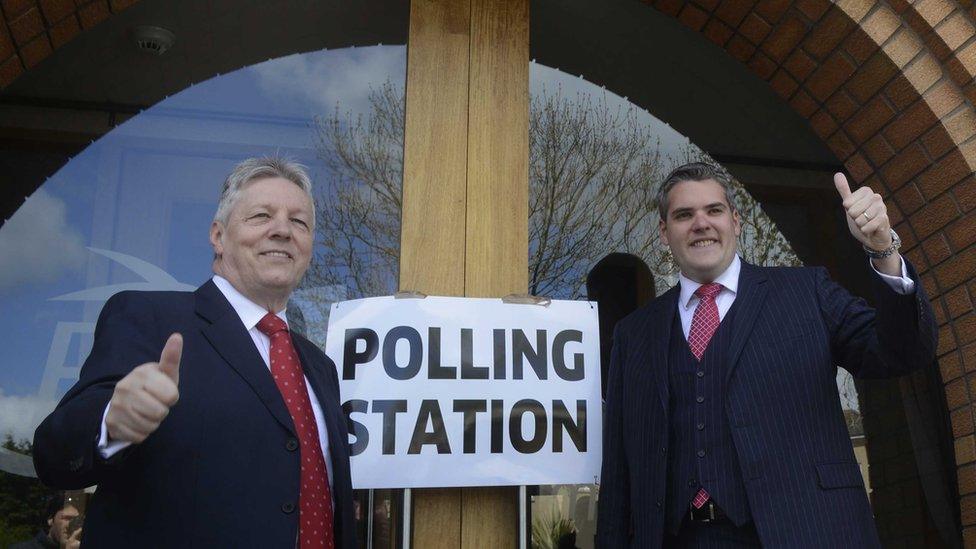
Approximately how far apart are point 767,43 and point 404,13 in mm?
1519

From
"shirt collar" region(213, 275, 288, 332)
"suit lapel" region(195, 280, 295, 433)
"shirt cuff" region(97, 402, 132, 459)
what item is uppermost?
"shirt collar" region(213, 275, 288, 332)

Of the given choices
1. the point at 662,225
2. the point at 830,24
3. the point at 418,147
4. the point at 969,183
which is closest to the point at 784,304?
the point at 662,225

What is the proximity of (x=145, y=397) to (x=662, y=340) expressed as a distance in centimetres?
163

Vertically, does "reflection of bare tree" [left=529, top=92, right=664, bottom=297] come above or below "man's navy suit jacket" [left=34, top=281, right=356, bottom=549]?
above

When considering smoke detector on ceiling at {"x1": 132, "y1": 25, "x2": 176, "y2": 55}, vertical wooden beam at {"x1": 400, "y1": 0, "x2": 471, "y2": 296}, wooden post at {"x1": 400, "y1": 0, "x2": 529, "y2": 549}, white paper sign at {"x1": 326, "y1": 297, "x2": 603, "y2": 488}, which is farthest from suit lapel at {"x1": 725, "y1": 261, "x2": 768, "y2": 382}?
smoke detector on ceiling at {"x1": 132, "y1": 25, "x2": 176, "y2": 55}

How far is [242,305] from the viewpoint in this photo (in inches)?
85.6

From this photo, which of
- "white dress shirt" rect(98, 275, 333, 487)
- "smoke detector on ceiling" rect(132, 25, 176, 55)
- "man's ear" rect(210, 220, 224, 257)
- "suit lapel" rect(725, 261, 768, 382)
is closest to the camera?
"white dress shirt" rect(98, 275, 333, 487)

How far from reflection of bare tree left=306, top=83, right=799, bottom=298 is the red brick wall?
99 cm

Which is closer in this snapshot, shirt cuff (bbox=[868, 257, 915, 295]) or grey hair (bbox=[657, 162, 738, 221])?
shirt cuff (bbox=[868, 257, 915, 295])

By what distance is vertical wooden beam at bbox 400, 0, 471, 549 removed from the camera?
3.15 metres

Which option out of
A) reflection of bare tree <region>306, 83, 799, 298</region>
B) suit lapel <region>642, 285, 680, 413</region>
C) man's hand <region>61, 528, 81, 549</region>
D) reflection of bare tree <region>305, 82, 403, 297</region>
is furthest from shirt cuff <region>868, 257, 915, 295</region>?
man's hand <region>61, 528, 81, 549</region>

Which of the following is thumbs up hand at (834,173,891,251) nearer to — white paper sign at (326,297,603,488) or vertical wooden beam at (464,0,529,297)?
white paper sign at (326,297,603,488)

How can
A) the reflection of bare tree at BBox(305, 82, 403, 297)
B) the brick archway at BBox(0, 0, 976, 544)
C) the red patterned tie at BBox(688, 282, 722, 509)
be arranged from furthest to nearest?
the reflection of bare tree at BBox(305, 82, 403, 297) < the brick archway at BBox(0, 0, 976, 544) < the red patterned tie at BBox(688, 282, 722, 509)

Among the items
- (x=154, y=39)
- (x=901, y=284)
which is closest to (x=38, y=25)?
(x=154, y=39)
